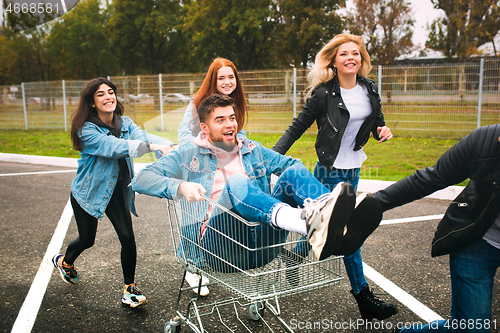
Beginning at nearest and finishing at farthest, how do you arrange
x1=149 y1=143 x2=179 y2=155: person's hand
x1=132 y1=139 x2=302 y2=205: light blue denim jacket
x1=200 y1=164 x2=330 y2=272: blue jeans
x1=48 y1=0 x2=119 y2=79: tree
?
x1=200 y1=164 x2=330 y2=272: blue jeans → x1=132 y1=139 x2=302 y2=205: light blue denim jacket → x1=149 y1=143 x2=179 y2=155: person's hand → x1=48 y1=0 x2=119 y2=79: tree

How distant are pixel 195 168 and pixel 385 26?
2488 centimetres

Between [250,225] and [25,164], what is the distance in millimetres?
8976

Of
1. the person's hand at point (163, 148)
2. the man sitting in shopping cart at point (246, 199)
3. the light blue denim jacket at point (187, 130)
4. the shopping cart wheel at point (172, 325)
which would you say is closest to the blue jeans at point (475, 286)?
the man sitting in shopping cart at point (246, 199)

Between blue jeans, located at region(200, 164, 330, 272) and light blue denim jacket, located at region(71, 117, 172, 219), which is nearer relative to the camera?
blue jeans, located at region(200, 164, 330, 272)

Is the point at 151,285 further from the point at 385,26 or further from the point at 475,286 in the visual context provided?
the point at 385,26

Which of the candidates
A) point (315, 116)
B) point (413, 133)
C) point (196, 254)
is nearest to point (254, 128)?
point (413, 133)

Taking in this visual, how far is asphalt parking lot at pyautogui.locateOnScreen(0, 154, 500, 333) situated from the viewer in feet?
9.70

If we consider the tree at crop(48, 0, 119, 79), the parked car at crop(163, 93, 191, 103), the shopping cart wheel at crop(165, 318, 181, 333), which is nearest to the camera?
the shopping cart wheel at crop(165, 318, 181, 333)

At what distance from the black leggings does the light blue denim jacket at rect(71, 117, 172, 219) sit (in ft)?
0.24

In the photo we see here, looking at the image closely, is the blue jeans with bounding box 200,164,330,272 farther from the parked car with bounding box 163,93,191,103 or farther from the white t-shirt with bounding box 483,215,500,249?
the parked car with bounding box 163,93,191,103

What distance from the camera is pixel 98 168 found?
10.4ft

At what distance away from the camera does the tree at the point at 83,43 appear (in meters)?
39.2

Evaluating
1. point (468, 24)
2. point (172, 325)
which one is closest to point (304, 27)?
point (468, 24)

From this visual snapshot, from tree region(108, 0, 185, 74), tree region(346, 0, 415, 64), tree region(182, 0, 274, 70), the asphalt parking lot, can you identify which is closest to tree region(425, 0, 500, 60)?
tree region(346, 0, 415, 64)
